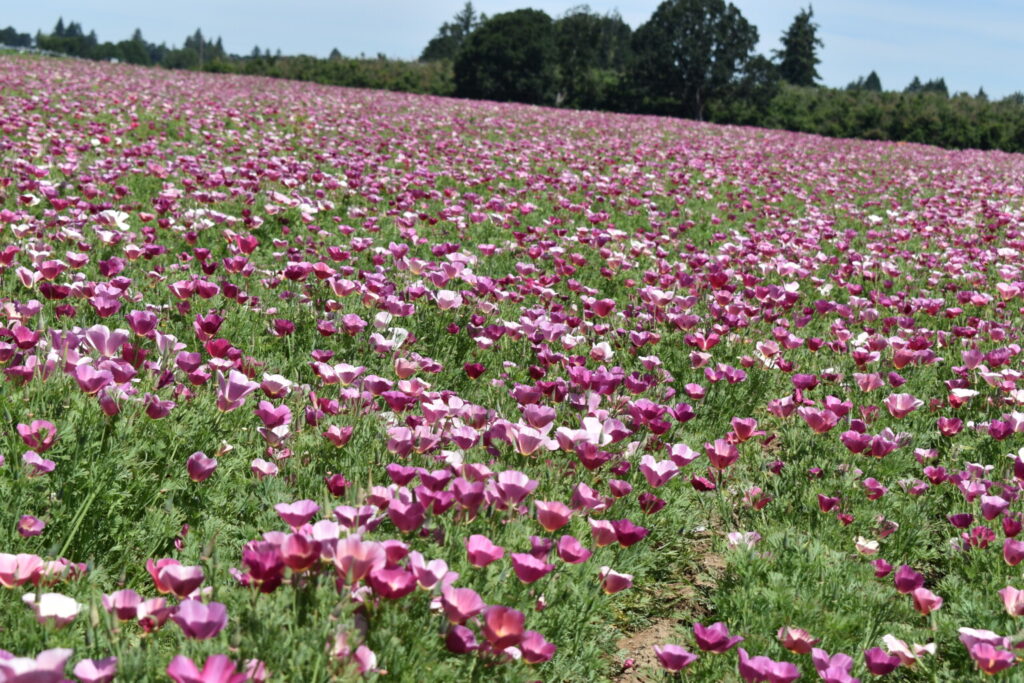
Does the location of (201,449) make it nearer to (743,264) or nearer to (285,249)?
(285,249)

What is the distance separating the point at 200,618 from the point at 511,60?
4430 centimetres

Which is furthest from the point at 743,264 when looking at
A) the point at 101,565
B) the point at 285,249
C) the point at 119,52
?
A: the point at 119,52

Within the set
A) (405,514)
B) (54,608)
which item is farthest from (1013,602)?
(54,608)

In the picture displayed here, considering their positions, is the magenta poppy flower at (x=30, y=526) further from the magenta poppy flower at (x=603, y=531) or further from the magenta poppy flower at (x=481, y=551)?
the magenta poppy flower at (x=603, y=531)

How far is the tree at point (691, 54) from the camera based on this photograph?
44625 mm

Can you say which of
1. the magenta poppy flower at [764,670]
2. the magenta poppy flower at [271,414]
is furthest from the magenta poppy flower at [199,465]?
the magenta poppy flower at [764,670]

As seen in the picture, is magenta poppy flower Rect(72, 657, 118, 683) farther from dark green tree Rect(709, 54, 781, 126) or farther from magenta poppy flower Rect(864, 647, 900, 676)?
dark green tree Rect(709, 54, 781, 126)

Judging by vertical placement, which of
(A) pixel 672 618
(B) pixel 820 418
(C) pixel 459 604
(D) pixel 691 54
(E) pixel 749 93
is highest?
(D) pixel 691 54

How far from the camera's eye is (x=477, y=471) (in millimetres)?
2562

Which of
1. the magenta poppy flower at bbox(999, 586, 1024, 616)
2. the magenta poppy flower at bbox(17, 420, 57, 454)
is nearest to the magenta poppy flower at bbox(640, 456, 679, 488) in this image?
the magenta poppy flower at bbox(999, 586, 1024, 616)

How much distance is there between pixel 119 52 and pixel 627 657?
165 meters

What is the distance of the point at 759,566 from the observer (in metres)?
2.85

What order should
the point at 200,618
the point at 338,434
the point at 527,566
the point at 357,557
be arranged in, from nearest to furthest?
the point at 200,618 < the point at 357,557 < the point at 527,566 < the point at 338,434

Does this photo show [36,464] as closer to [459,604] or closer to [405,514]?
[405,514]
